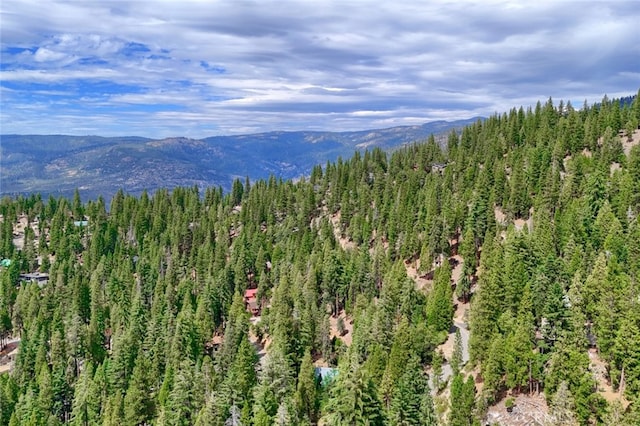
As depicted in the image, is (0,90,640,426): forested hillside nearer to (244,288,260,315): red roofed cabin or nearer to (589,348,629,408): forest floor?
(589,348,629,408): forest floor

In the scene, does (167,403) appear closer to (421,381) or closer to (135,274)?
(421,381)

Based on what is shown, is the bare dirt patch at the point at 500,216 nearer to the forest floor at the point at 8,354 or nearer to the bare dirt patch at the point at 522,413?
the bare dirt patch at the point at 522,413

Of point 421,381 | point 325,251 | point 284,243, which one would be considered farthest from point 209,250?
point 421,381

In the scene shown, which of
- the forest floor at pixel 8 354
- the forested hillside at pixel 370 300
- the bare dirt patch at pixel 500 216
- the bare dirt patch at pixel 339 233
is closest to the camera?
the forested hillside at pixel 370 300

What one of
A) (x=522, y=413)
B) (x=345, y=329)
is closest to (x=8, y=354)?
(x=345, y=329)

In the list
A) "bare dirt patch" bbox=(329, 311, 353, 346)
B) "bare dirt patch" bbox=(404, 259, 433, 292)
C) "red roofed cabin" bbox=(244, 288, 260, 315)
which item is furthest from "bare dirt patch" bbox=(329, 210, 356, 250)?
"bare dirt patch" bbox=(329, 311, 353, 346)

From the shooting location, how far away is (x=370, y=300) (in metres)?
109

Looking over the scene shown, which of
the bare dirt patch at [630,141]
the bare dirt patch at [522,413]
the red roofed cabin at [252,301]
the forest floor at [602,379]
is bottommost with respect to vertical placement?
the red roofed cabin at [252,301]

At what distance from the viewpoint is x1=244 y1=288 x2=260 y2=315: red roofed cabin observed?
12898cm

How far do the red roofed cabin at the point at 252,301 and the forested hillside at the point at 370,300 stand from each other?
120cm

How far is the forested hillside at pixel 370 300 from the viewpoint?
64.0m

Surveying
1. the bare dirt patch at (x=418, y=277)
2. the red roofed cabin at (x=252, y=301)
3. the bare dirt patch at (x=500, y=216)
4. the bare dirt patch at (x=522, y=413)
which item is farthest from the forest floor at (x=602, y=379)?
the red roofed cabin at (x=252, y=301)

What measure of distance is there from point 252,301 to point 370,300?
1517 inches

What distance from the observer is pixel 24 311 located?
12875 cm
